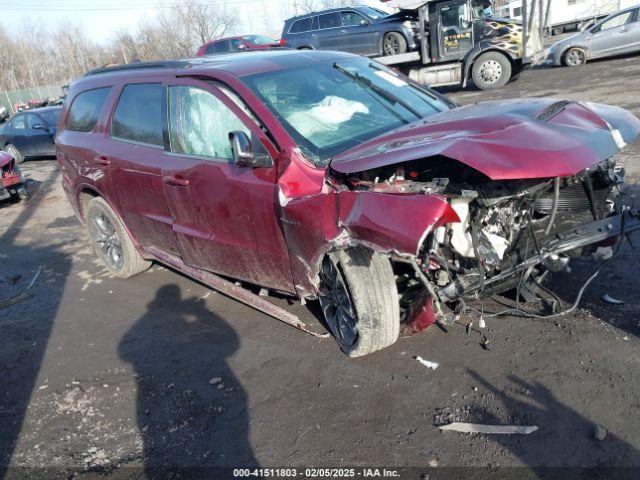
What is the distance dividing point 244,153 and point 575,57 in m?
16.5

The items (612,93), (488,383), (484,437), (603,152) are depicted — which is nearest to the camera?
(484,437)

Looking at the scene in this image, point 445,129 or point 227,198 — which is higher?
point 445,129

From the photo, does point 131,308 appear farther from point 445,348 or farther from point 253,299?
Answer: point 445,348

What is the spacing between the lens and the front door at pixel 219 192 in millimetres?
3303

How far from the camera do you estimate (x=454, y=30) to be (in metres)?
14.0

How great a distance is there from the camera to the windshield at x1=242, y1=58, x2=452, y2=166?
10.9 ft

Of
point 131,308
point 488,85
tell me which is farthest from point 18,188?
point 488,85

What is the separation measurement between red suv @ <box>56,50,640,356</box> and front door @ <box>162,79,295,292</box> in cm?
1

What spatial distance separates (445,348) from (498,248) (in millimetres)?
773

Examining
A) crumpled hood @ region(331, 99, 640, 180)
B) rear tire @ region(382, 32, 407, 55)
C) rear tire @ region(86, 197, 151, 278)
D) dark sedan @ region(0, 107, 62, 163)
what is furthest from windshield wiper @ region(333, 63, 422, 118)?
rear tire @ region(382, 32, 407, 55)

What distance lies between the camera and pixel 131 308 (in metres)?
4.61

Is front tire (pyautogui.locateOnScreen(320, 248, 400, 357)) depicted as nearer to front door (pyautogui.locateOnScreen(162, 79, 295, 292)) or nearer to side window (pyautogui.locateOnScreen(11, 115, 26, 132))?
front door (pyautogui.locateOnScreen(162, 79, 295, 292))

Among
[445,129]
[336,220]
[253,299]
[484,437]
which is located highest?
[445,129]

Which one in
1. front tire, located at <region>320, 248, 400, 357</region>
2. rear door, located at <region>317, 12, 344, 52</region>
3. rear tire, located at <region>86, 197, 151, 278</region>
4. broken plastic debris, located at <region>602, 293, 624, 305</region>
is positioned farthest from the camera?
rear door, located at <region>317, 12, 344, 52</region>
